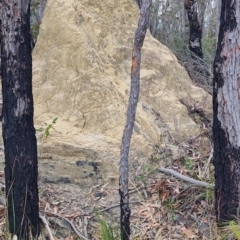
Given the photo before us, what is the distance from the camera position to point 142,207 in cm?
509

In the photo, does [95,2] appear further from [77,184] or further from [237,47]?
[237,47]

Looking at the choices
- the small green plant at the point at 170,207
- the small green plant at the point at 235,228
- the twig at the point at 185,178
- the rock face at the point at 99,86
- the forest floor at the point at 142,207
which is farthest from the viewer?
the rock face at the point at 99,86

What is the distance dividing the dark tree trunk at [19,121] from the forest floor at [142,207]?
0.25m

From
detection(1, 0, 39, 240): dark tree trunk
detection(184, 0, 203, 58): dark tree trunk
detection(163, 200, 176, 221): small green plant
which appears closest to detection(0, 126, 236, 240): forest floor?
detection(163, 200, 176, 221): small green plant

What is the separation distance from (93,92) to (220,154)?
2344 millimetres

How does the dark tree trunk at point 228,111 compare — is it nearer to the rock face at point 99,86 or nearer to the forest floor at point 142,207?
the forest floor at point 142,207

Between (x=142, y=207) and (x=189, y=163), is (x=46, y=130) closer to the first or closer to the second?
(x=142, y=207)

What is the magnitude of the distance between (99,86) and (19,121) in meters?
2.34

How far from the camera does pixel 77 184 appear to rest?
540cm

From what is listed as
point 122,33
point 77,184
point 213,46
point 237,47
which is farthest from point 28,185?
point 213,46

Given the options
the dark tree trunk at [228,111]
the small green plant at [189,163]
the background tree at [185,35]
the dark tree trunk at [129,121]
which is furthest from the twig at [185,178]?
the background tree at [185,35]

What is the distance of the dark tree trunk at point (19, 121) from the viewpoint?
3887mm

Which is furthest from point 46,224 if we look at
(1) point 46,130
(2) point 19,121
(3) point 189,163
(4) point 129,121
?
(3) point 189,163

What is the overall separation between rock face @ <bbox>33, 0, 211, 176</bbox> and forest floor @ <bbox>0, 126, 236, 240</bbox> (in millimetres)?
454
